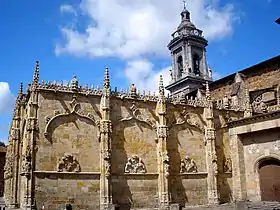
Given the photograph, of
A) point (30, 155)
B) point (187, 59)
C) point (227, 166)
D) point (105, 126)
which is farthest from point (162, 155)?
point (187, 59)

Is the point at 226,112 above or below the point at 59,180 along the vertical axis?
above

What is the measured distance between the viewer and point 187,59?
52.3m

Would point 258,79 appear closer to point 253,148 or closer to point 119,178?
point 253,148

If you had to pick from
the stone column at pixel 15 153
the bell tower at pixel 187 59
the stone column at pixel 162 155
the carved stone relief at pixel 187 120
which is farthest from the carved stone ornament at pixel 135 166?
the bell tower at pixel 187 59

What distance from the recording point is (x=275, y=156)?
23.1m

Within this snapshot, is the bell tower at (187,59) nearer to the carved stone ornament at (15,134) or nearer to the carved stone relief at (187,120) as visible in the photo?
the carved stone relief at (187,120)

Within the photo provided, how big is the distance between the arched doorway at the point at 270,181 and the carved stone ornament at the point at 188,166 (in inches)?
200

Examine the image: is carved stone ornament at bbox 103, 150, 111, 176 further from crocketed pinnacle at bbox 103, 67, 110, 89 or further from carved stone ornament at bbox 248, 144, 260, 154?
carved stone ornament at bbox 248, 144, 260, 154

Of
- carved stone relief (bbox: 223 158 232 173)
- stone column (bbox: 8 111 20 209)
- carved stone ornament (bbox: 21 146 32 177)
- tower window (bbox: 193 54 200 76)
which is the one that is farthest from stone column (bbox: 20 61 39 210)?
tower window (bbox: 193 54 200 76)

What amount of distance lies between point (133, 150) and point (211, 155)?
23.5 ft

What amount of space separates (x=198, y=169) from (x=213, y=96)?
14.0 meters

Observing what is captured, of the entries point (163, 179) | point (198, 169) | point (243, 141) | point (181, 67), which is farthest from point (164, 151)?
point (181, 67)

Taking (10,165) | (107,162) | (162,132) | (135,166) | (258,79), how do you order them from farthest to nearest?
1. (258,79)
2. (10,165)
3. (162,132)
4. (135,166)
5. (107,162)

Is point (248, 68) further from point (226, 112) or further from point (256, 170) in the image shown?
point (256, 170)
